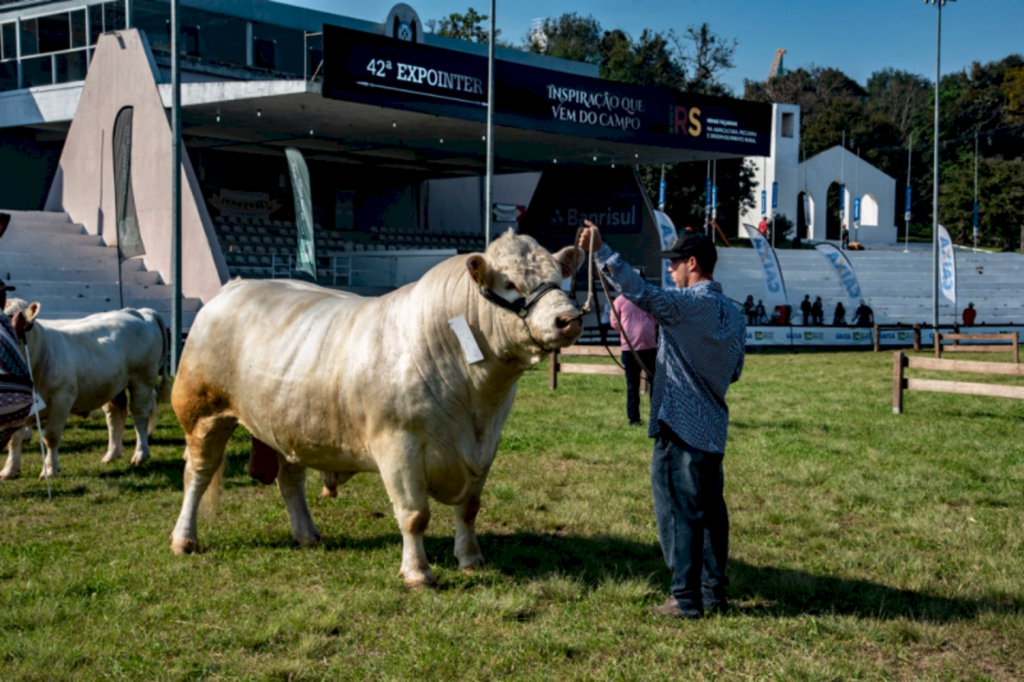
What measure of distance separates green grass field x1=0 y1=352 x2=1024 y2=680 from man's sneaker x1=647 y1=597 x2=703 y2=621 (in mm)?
77

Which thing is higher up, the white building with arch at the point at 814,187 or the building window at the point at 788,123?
the building window at the point at 788,123

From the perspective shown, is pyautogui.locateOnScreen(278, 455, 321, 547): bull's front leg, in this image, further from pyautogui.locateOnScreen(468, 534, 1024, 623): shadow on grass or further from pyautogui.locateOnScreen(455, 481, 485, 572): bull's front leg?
pyautogui.locateOnScreen(455, 481, 485, 572): bull's front leg

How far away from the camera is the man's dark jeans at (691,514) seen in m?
5.03

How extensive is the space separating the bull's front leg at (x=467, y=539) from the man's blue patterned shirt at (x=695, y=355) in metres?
1.47

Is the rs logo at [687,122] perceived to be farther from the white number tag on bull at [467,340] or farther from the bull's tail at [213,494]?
the white number tag on bull at [467,340]

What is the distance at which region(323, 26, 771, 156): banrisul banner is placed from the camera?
23594mm

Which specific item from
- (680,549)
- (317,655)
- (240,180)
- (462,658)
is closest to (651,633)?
(680,549)

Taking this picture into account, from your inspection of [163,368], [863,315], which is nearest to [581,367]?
[163,368]

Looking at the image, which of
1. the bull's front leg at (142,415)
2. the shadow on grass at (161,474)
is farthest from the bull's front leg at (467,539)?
the bull's front leg at (142,415)

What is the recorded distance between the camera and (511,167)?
38.8 metres

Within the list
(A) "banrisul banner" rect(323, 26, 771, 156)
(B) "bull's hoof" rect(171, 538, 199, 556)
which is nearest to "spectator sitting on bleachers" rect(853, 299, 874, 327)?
(A) "banrisul banner" rect(323, 26, 771, 156)

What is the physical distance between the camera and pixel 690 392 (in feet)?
16.6

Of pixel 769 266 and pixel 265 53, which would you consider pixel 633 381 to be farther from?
pixel 265 53

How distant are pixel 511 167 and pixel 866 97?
68.7 metres
